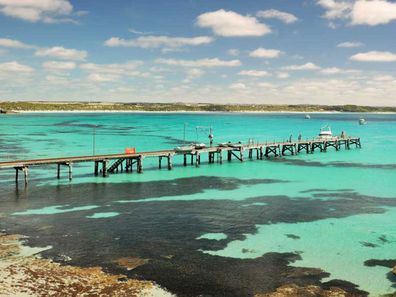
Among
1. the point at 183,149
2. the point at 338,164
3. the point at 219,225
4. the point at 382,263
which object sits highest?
the point at 183,149

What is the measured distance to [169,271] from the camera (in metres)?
21.7

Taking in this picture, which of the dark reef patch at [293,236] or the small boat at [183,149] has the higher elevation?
the small boat at [183,149]

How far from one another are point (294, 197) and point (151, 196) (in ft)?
42.9

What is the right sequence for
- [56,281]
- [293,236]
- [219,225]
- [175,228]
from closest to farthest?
[56,281]
[293,236]
[175,228]
[219,225]

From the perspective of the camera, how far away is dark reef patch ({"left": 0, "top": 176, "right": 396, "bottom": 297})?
2108cm

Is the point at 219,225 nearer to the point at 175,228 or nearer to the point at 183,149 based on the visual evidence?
the point at 175,228

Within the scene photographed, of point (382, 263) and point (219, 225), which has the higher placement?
point (219, 225)

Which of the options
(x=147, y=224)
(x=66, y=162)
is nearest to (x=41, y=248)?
(x=147, y=224)

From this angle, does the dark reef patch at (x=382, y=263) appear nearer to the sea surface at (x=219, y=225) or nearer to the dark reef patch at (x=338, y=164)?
the sea surface at (x=219, y=225)

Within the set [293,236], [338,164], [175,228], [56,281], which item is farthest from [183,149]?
[56,281]

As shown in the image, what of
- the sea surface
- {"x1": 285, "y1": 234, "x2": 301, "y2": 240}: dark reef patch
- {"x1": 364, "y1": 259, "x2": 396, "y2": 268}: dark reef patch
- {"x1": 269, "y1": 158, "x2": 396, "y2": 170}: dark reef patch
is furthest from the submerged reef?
{"x1": 269, "y1": 158, "x2": 396, "y2": 170}: dark reef patch

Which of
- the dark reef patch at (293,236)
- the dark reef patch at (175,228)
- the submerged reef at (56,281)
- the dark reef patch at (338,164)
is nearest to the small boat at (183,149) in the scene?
the dark reef patch at (175,228)

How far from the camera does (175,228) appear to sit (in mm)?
29391

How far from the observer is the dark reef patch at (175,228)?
830 inches
